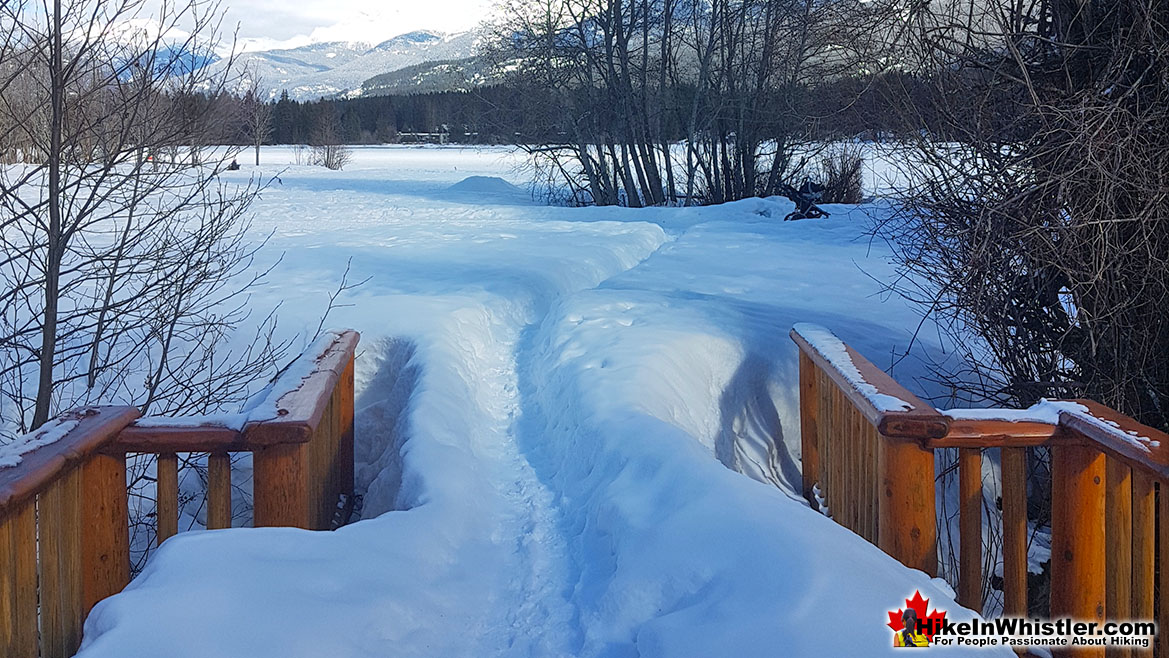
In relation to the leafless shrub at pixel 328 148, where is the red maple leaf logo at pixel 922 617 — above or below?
below

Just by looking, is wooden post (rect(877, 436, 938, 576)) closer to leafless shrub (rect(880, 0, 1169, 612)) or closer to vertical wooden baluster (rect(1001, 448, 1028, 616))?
vertical wooden baluster (rect(1001, 448, 1028, 616))

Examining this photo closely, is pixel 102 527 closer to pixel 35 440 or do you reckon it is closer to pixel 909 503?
pixel 35 440

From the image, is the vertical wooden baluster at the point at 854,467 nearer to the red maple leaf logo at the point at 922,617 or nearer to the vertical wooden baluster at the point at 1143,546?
the vertical wooden baluster at the point at 1143,546

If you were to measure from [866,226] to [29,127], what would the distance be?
44.0 ft

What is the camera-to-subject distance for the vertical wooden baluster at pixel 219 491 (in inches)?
126

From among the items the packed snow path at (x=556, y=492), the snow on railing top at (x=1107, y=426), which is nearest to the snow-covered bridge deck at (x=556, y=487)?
the packed snow path at (x=556, y=492)

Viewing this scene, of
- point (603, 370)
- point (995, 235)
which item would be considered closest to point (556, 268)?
point (603, 370)

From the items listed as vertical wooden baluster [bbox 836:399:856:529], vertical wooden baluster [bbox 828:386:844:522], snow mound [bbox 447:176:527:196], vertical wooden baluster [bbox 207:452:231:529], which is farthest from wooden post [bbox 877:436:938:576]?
snow mound [bbox 447:176:527:196]

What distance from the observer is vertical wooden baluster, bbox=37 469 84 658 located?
8.22 feet

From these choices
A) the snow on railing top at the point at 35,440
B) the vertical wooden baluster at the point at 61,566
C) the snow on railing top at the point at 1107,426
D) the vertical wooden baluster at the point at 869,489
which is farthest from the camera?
the vertical wooden baluster at the point at 869,489

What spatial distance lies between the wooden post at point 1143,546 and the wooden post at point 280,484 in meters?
2.64

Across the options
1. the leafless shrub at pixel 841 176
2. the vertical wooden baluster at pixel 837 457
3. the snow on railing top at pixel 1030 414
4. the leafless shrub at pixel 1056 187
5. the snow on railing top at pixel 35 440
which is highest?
the leafless shrub at pixel 841 176

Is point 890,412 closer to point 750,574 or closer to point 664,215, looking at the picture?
point 750,574

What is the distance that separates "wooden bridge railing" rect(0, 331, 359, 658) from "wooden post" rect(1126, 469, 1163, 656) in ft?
8.52
